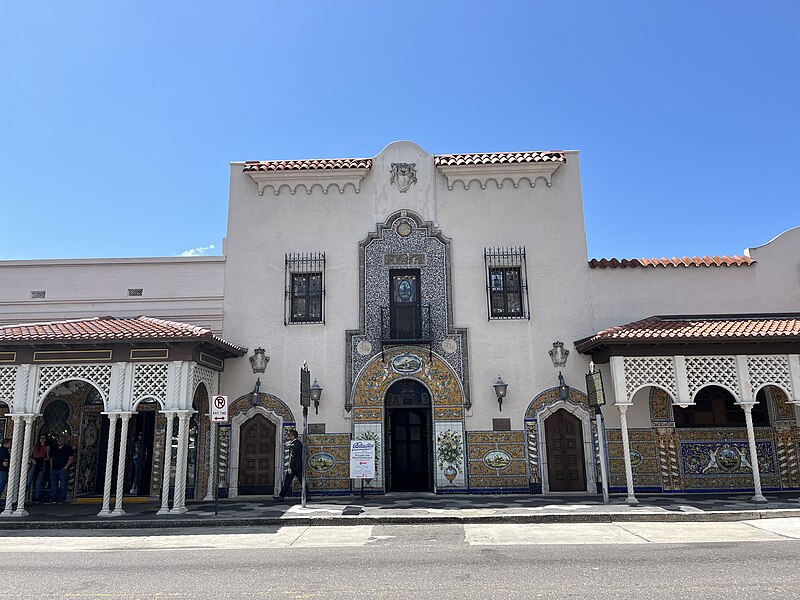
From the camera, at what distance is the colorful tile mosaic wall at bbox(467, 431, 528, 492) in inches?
538

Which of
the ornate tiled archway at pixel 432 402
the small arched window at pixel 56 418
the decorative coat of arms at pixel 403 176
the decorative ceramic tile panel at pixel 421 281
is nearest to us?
the ornate tiled archway at pixel 432 402

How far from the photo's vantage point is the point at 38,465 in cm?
1369

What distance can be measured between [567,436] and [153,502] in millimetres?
9654

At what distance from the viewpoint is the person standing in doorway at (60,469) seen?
13648 millimetres

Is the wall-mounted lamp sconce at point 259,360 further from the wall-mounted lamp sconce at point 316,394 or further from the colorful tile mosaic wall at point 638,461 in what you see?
the colorful tile mosaic wall at point 638,461

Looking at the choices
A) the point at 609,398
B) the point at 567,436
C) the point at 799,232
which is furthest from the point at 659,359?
the point at 799,232

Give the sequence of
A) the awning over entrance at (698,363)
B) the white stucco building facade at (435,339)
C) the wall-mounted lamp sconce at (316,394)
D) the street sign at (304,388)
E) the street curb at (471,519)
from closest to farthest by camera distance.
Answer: the street curb at (471,519) → the street sign at (304,388) → the awning over entrance at (698,363) → the white stucco building facade at (435,339) → the wall-mounted lamp sconce at (316,394)

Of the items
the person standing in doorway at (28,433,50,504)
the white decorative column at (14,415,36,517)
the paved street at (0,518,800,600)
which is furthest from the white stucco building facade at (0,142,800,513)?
the paved street at (0,518,800,600)

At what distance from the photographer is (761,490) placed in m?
13.0

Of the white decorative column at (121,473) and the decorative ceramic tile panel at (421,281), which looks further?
the decorative ceramic tile panel at (421,281)

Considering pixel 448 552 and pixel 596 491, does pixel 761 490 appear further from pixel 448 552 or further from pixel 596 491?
pixel 448 552

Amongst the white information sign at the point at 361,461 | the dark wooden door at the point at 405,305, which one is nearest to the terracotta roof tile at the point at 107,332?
the white information sign at the point at 361,461

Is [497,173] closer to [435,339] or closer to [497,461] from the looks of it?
[435,339]

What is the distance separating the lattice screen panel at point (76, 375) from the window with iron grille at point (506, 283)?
8.59 metres
